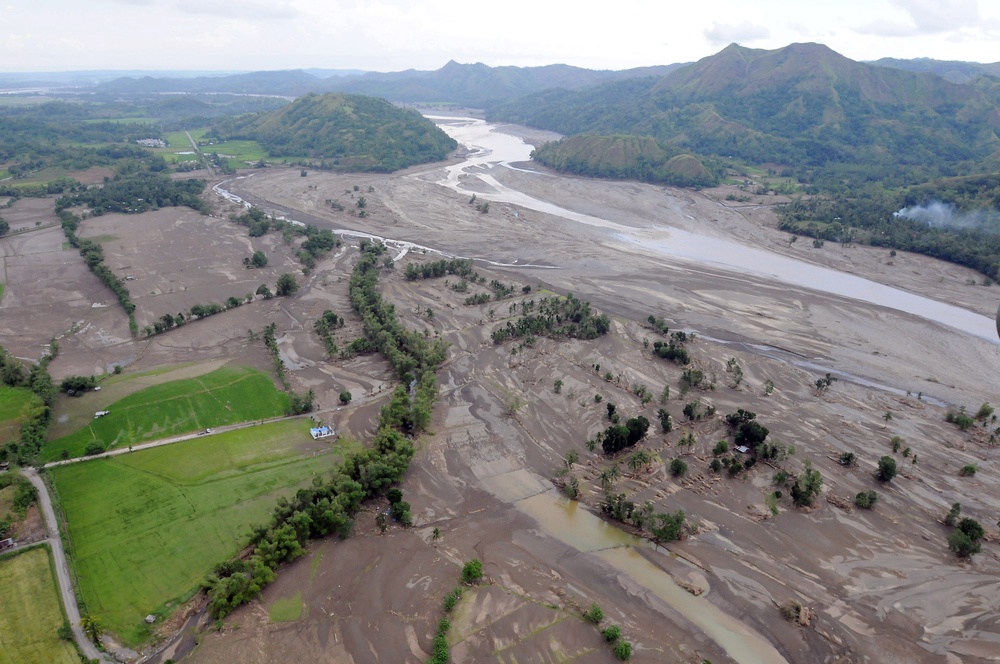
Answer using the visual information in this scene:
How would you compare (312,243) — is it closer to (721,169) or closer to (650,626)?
(650,626)

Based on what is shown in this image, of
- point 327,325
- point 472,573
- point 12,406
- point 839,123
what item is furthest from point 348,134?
point 472,573

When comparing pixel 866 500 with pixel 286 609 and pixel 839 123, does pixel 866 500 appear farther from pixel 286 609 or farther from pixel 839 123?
pixel 839 123

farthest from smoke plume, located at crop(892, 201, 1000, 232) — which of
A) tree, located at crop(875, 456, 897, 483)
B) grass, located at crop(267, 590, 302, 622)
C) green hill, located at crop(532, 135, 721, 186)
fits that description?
A: grass, located at crop(267, 590, 302, 622)

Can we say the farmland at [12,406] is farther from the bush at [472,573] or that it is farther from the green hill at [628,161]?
the green hill at [628,161]

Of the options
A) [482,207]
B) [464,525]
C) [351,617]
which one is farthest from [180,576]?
[482,207]

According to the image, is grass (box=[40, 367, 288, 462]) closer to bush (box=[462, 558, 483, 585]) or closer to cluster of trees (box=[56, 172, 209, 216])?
bush (box=[462, 558, 483, 585])
